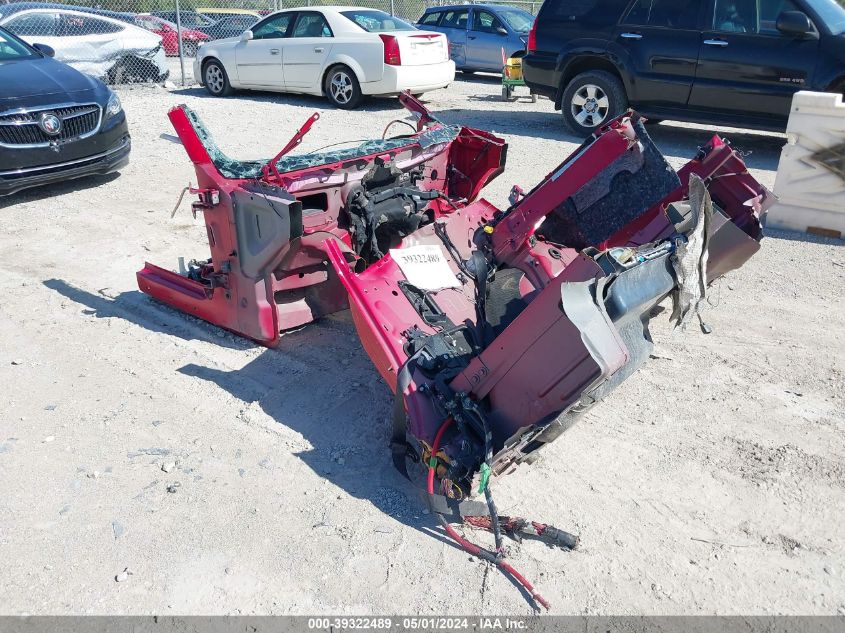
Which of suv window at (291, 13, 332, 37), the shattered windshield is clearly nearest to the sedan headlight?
the shattered windshield

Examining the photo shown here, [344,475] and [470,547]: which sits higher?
[470,547]

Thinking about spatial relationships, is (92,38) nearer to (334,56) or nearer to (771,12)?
(334,56)

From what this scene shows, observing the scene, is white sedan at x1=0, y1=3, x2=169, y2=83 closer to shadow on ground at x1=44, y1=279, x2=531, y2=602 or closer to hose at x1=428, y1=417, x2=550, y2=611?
shadow on ground at x1=44, y1=279, x2=531, y2=602

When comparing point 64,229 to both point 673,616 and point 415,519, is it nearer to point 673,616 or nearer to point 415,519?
point 415,519

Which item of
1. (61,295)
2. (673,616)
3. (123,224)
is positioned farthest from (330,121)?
(673,616)

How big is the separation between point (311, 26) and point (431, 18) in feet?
19.6

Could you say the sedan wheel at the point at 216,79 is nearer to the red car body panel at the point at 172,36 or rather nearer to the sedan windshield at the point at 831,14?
the red car body panel at the point at 172,36

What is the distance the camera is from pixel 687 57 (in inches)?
374

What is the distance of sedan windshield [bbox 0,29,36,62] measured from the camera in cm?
805

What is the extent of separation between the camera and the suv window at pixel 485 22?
16.3m

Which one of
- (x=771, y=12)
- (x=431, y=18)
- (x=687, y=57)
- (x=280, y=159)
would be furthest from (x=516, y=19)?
(x=280, y=159)

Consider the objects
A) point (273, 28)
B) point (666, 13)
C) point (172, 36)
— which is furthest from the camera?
point (172, 36)

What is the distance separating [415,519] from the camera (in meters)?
3.26

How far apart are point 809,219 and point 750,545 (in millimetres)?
4829
